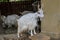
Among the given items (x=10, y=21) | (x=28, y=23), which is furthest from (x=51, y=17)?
(x=10, y=21)

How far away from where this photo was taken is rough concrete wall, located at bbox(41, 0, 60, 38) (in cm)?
142

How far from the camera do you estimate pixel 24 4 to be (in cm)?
573

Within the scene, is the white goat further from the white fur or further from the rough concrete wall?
the rough concrete wall

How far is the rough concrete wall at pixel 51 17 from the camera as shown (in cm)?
142

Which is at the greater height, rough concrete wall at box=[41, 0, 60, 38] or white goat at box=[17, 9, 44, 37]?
rough concrete wall at box=[41, 0, 60, 38]

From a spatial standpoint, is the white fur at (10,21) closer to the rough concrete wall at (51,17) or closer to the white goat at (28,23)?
the white goat at (28,23)

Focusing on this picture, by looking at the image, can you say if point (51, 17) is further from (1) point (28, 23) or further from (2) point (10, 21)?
(2) point (10, 21)

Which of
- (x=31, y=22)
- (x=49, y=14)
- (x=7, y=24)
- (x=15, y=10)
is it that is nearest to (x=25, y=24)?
(x=31, y=22)

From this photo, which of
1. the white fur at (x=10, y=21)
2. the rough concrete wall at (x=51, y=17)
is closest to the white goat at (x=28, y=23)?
the white fur at (x=10, y=21)

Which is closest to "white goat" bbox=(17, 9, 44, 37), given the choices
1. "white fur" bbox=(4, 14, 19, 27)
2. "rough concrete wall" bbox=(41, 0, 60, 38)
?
"white fur" bbox=(4, 14, 19, 27)

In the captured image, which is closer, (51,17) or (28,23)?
(51,17)

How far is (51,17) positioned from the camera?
4.77 ft

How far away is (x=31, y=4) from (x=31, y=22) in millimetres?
2016

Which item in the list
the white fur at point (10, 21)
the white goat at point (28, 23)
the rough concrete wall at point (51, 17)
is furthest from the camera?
the white fur at point (10, 21)
